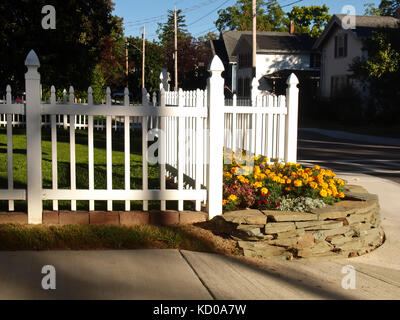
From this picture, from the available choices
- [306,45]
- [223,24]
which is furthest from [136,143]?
[223,24]

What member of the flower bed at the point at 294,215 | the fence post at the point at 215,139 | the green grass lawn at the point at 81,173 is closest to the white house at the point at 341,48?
the green grass lawn at the point at 81,173

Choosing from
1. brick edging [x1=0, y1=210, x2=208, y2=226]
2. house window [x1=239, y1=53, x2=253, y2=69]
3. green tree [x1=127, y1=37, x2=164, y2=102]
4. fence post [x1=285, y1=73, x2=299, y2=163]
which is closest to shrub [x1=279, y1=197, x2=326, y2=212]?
brick edging [x1=0, y1=210, x2=208, y2=226]

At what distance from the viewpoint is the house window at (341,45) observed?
35.5 meters

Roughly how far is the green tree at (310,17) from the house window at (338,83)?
4404 centimetres

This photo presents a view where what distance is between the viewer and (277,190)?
623cm

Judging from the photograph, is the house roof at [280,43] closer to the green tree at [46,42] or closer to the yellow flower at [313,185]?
the green tree at [46,42]

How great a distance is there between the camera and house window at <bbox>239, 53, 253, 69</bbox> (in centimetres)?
4699

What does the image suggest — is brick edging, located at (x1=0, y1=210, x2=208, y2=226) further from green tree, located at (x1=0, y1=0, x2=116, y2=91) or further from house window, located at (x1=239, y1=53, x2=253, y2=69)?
house window, located at (x1=239, y1=53, x2=253, y2=69)

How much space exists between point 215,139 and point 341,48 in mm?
32297

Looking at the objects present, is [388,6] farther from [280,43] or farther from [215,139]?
[215,139]

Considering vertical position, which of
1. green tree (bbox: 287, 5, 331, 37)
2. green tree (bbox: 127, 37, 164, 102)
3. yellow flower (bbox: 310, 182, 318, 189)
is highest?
green tree (bbox: 287, 5, 331, 37)

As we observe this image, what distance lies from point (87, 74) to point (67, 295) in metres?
23.9

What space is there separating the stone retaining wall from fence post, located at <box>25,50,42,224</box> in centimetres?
192

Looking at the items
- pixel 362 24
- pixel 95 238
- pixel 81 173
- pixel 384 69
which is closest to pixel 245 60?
pixel 362 24
